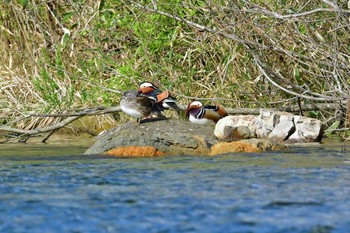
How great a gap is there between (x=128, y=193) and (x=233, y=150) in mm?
2662

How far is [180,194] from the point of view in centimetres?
562

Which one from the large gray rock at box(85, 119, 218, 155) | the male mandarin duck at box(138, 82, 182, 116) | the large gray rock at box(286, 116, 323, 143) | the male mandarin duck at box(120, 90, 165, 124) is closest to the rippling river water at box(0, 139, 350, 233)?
the large gray rock at box(85, 119, 218, 155)

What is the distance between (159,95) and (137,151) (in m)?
1.51

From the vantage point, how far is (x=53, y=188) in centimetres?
607

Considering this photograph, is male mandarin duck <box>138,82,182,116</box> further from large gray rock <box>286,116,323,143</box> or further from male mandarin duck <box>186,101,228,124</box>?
large gray rock <box>286,116,323,143</box>

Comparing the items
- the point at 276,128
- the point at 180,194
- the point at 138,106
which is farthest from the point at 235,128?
the point at 180,194

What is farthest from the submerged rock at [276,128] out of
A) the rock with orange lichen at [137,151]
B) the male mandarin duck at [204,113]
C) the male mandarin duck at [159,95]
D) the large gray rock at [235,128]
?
the rock with orange lichen at [137,151]

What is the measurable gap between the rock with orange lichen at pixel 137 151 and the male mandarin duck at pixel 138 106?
0.81m

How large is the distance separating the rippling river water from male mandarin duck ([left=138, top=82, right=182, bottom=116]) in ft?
5.55

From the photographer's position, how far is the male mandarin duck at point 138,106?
9.24 metres

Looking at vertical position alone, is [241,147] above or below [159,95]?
below

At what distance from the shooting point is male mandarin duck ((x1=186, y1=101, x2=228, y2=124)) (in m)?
9.83

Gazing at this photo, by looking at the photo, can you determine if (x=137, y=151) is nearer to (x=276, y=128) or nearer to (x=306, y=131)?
(x=276, y=128)

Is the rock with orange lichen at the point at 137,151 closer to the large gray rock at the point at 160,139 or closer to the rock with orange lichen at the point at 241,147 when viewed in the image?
the large gray rock at the point at 160,139
